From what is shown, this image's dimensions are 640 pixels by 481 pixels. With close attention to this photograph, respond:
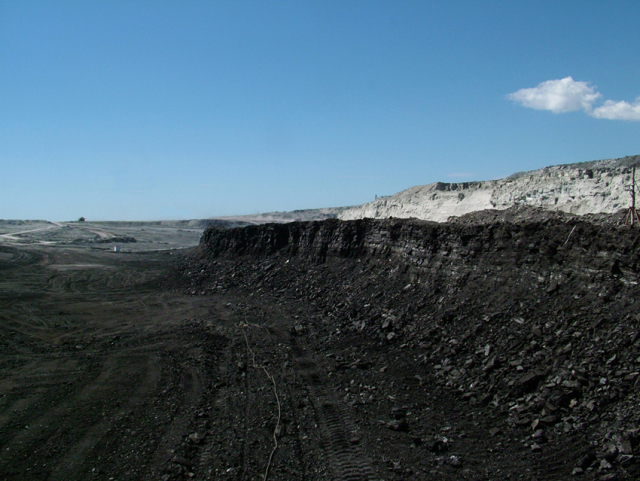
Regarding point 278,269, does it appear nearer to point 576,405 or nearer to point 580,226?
point 580,226

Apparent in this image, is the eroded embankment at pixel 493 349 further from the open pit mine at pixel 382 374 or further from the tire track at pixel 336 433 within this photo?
the tire track at pixel 336 433

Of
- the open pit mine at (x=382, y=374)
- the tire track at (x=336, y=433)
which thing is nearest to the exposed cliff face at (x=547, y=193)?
the open pit mine at (x=382, y=374)

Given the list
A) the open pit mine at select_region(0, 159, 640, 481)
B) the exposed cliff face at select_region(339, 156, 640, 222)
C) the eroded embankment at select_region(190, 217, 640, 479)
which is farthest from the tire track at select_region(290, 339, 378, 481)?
the exposed cliff face at select_region(339, 156, 640, 222)

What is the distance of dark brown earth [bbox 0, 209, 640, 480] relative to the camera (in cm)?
757

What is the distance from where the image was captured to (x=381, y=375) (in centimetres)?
1142

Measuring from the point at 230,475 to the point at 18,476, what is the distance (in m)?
3.69

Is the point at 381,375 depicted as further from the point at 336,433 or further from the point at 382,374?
the point at 336,433

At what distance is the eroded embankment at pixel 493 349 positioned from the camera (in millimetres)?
7488

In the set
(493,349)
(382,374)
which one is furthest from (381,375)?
(493,349)

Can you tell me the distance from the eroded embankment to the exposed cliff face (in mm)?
8501

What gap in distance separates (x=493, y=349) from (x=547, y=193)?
16357mm

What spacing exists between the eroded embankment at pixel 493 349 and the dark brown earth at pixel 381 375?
4cm

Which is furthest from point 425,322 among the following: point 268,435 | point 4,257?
point 4,257

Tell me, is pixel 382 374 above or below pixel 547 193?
below
